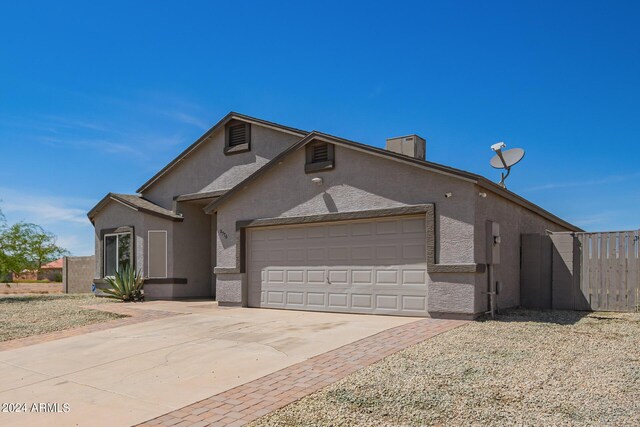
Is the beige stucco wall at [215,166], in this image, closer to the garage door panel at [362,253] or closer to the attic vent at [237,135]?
the attic vent at [237,135]

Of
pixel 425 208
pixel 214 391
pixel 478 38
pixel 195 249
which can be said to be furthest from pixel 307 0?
pixel 214 391

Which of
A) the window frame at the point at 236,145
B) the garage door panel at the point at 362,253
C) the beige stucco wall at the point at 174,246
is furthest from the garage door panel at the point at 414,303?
the beige stucco wall at the point at 174,246

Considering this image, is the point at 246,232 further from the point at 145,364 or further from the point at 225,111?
the point at 145,364

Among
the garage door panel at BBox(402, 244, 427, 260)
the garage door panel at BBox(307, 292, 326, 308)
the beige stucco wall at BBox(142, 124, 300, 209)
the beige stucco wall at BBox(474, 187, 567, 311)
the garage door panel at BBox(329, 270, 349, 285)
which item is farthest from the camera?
the beige stucco wall at BBox(142, 124, 300, 209)

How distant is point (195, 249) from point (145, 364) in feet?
36.7

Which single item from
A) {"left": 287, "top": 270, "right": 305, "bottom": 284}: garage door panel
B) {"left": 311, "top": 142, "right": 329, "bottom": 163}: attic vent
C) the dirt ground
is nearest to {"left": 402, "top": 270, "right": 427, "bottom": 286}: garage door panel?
{"left": 287, "top": 270, "right": 305, "bottom": 284}: garage door panel

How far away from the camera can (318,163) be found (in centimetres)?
1295

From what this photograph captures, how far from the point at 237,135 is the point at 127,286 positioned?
246 inches

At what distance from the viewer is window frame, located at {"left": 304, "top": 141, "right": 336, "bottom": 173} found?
1271 centimetres

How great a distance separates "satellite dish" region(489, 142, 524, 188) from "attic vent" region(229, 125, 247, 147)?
26.3 ft

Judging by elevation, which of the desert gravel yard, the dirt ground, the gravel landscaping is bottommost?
the dirt ground

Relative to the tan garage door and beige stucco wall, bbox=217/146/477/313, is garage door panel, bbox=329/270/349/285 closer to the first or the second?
the tan garage door

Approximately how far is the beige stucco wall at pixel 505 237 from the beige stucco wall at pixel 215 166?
6.67m

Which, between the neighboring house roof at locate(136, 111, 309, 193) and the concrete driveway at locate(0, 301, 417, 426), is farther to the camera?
the neighboring house roof at locate(136, 111, 309, 193)
